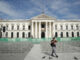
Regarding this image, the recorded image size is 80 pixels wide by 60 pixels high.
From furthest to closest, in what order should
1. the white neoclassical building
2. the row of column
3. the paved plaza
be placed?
the white neoclassical building → the row of column → the paved plaza

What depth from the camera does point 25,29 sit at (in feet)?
165

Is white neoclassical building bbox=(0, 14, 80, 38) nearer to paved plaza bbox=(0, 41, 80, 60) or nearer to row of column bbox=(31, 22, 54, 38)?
row of column bbox=(31, 22, 54, 38)

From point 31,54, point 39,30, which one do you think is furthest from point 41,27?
point 31,54

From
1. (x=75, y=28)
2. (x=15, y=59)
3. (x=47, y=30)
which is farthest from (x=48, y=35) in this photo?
(x=15, y=59)

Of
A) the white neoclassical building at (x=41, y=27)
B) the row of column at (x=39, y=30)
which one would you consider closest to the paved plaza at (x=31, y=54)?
the row of column at (x=39, y=30)

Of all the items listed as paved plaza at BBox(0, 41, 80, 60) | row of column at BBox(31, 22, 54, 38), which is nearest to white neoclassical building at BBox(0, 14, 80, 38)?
row of column at BBox(31, 22, 54, 38)

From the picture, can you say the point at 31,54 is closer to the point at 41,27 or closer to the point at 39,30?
the point at 39,30

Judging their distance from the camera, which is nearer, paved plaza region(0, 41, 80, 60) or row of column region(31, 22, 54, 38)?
paved plaza region(0, 41, 80, 60)

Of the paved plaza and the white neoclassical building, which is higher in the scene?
the white neoclassical building

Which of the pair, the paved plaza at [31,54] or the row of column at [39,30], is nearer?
the paved plaza at [31,54]

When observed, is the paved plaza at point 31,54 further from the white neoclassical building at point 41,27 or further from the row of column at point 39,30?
the white neoclassical building at point 41,27

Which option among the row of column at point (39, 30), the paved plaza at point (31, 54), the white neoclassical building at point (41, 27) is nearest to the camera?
the paved plaza at point (31, 54)

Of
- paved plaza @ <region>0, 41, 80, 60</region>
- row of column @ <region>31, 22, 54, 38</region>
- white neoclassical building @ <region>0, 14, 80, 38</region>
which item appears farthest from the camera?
white neoclassical building @ <region>0, 14, 80, 38</region>

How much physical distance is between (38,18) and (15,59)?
3975 cm
